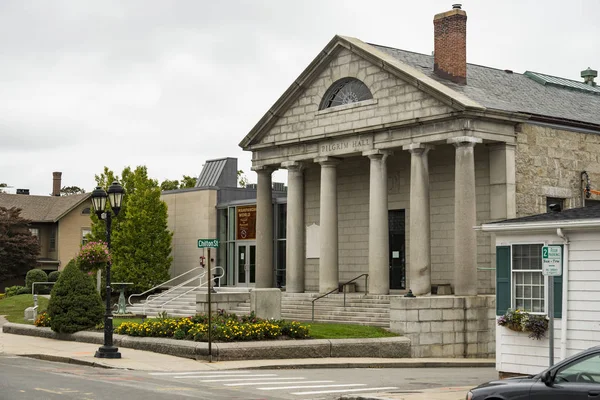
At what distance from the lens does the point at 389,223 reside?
38.9 m

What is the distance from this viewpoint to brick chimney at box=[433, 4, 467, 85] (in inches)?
1383

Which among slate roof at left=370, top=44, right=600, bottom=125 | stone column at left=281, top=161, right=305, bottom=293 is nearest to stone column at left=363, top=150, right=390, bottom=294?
slate roof at left=370, top=44, right=600, bottom=125

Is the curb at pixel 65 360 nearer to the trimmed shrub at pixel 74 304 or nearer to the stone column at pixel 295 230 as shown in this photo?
the trimmed shrub at pixel 74 304

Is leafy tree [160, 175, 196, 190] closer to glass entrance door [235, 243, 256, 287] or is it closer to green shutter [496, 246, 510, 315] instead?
glass entrance door [235, 243, 256, 287]

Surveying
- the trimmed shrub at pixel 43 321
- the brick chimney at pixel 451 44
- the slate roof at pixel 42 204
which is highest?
the brick chimney at pixel 451 44

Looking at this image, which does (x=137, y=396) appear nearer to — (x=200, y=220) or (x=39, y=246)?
(x=200, y=220)

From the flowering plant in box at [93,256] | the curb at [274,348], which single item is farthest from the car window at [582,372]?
the flowering plant in box at [93,256]

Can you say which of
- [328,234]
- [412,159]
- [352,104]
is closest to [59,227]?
[328,234]

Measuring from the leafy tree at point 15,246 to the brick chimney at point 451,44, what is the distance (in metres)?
37.3

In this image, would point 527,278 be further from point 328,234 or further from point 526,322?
point 328,234

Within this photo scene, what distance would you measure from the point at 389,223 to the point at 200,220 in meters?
14.9

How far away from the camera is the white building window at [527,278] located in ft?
68.9

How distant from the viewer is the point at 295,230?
131 feet

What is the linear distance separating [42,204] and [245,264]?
29695 mm
